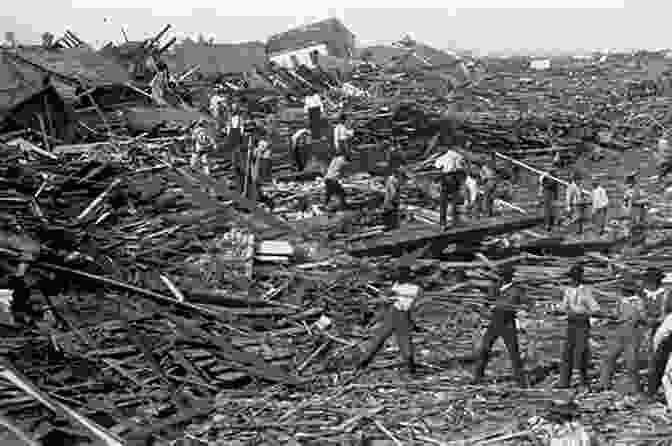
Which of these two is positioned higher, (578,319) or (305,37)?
(305,37)

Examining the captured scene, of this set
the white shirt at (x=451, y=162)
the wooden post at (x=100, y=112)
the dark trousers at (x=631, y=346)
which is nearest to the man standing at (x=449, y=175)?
the white shirt at (x=451, y=162)

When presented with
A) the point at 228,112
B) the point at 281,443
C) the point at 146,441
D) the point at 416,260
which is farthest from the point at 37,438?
the point at 228,112

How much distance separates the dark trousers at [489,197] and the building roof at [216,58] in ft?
69.2

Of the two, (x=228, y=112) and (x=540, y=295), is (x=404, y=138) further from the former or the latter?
(x=540, y=295)

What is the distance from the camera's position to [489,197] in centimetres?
1507

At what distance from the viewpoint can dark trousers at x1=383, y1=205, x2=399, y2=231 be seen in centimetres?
1386

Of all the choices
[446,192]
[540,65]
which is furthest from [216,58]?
[446,192]

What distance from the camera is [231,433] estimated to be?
299 inches

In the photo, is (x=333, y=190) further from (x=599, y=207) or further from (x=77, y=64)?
(x=77, y=64)

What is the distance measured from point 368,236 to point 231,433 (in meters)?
6.57

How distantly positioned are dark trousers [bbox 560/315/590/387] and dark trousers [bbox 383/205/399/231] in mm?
6048

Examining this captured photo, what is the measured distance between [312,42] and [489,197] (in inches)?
1154

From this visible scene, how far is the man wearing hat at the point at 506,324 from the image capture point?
815cm

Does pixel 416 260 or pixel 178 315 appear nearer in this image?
pixel 178 315
